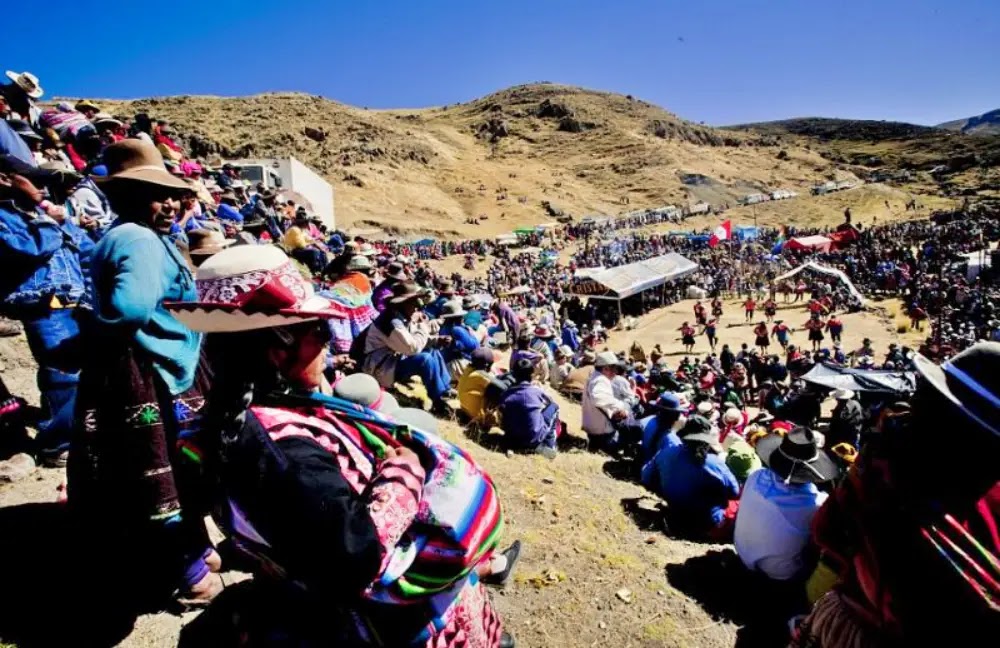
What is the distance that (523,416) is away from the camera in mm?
5781

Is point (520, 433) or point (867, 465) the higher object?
point (867, 465)

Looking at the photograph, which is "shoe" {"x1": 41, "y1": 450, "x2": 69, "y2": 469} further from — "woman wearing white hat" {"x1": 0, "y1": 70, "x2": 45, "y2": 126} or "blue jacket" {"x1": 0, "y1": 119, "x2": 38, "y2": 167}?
"woman wearing white hat" {"x1": 0, "y1": 70, "x2": 45, "y2": 126}

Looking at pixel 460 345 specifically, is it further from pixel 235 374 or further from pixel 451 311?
pixel 235 374

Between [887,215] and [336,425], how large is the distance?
7197cm

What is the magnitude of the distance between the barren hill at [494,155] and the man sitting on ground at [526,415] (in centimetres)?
4200

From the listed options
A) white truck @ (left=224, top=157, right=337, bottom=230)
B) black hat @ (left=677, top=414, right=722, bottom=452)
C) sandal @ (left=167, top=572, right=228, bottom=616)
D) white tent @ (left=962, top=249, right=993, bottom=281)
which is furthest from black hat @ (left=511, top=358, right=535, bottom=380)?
white tent @ (left=962, top=249, right=993, bottom=281)

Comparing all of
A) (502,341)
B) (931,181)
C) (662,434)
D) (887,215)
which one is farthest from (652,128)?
(662,434)

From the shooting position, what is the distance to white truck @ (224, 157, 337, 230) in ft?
99.5

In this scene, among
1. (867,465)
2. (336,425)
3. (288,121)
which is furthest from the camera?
(288,121)

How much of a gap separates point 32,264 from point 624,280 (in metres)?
25.9

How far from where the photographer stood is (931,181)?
247 feet

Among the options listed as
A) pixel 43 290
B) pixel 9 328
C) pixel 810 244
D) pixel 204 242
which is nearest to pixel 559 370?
pixel 204 242

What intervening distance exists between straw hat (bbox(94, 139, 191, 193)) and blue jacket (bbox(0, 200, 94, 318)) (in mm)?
1375

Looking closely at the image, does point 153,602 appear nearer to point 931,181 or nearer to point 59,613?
point 59,613
